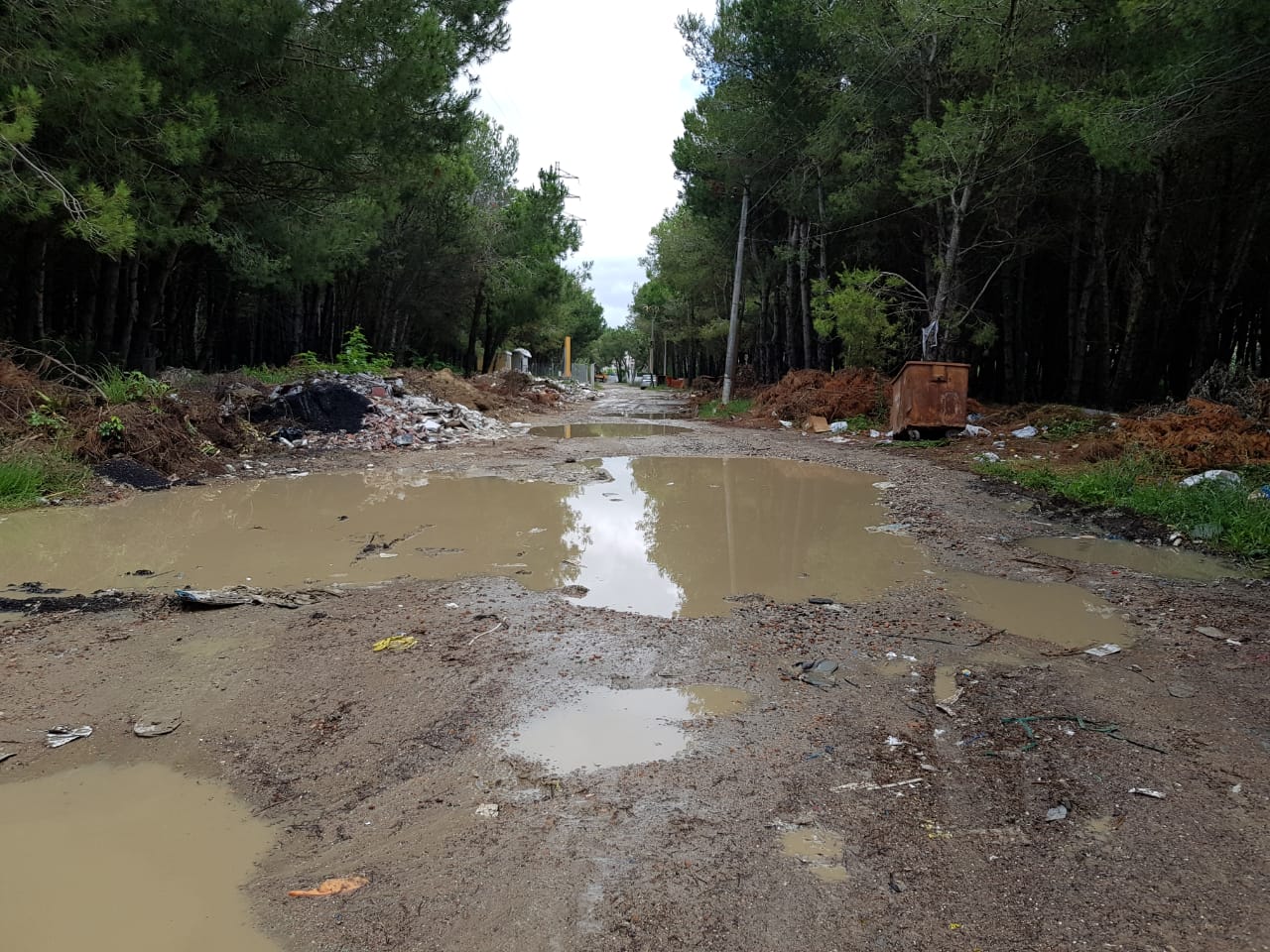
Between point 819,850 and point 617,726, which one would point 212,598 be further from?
point 819,850

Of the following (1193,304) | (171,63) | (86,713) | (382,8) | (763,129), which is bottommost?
(86,713)

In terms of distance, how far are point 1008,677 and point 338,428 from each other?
11957 mm

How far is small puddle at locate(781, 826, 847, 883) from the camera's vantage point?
6.87ft

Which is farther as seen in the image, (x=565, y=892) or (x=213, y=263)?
(x=213, y=263)

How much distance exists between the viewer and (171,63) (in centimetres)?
925

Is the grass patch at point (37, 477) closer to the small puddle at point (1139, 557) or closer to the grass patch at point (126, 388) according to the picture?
the grass patch at point (126, 388)

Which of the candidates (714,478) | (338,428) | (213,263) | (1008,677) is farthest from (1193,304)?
(213,263)

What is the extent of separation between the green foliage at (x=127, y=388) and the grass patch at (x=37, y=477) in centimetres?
153

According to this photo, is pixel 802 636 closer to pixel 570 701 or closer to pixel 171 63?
pixel 570 701

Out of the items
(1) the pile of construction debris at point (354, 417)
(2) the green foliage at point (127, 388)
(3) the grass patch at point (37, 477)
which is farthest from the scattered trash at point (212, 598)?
(1) the pile of construction debris at point (354, 417)

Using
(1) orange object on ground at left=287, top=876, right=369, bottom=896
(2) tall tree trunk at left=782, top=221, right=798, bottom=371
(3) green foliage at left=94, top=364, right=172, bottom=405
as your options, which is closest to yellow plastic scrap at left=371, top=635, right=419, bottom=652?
(1) orange object on ground at left=287, top=876, right=369, bottom=896

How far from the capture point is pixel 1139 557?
566 centimetres

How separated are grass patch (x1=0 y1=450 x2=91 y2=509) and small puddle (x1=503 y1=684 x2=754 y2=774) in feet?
22.6

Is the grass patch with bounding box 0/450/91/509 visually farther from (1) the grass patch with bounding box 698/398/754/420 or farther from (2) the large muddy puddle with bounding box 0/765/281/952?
(1) the grass patch with bounding box 698/398/754/420
